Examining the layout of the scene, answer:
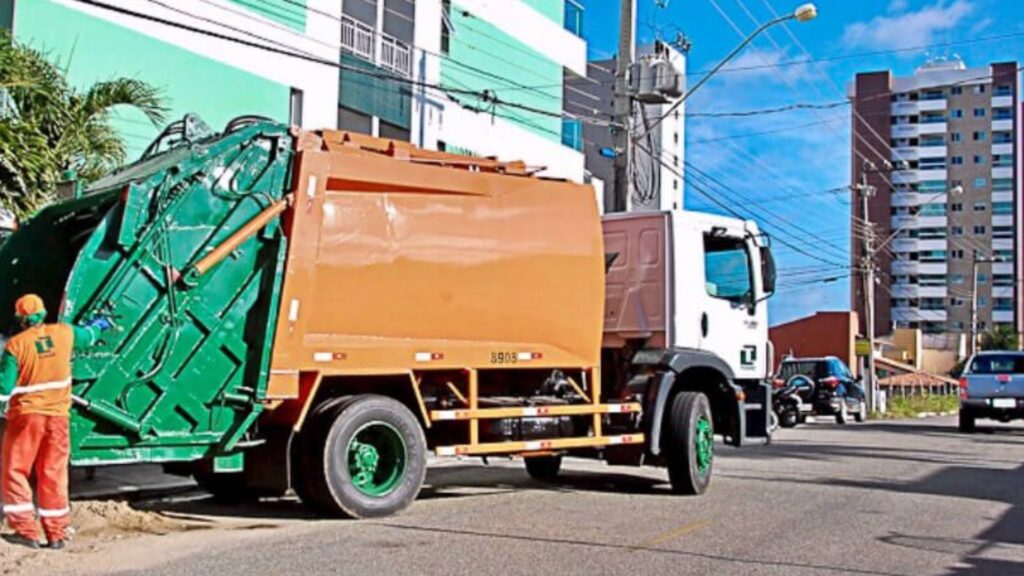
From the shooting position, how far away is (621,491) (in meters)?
11.6

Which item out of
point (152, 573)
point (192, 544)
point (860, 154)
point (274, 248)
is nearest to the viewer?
point (152, 573)

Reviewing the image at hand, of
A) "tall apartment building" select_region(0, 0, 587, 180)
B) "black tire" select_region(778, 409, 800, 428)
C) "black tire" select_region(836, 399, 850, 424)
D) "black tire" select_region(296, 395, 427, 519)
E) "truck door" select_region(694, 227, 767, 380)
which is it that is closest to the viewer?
"black tire" select_region(296, 395, 427, 519)

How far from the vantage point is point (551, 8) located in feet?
96.3

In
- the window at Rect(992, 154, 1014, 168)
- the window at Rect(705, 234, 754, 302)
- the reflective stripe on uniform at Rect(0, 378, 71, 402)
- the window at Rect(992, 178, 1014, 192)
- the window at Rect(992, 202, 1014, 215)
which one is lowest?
the reflective stripe on uniform at Rect(0, 378, 71, 402)

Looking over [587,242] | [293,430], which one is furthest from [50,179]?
[587,242]

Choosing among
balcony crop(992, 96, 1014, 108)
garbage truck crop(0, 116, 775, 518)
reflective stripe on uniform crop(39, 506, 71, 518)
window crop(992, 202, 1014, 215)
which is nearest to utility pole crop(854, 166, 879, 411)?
garbage truck crop(0, 116, 775, 518)

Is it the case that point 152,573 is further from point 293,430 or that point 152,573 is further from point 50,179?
point 50,179

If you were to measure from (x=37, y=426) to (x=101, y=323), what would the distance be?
82 cm

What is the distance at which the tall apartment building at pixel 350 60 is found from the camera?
16.2 meters

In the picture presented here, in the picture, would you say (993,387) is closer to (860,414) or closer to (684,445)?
(860,414)

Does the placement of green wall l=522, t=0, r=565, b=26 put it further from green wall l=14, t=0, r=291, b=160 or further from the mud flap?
the mud flap

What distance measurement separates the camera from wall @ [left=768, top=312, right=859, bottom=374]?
5203 centimetres

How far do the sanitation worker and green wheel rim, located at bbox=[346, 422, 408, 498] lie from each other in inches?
93.3

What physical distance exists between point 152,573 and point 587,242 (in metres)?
5.31
